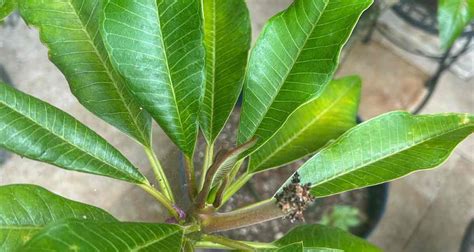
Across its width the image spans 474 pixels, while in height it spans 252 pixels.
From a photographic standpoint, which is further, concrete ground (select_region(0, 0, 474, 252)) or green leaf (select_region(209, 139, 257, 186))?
concrete ground (select_region(0, 0, 474, 252))

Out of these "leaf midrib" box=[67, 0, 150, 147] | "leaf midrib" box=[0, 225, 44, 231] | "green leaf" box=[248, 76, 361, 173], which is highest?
"leaf midrib" box=[67, 0, 150, 147]

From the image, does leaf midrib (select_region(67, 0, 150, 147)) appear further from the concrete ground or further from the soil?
the concrete ground

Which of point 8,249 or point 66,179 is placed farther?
point 66,179

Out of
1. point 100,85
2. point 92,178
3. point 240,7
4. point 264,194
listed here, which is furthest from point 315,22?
point 264,194

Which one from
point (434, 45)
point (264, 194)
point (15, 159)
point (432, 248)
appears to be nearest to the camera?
point (15, 159)

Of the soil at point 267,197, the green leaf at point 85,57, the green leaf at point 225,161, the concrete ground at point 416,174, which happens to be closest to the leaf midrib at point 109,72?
the green leaf at point 85,57

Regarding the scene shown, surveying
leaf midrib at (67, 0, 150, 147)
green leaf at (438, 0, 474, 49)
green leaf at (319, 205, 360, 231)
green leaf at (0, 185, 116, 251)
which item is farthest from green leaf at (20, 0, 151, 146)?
green leaf at (319, 205, 360, 231)

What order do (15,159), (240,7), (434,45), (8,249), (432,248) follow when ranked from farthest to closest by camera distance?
(434,45) < (432,248) < (15,159) < (240,7) < (8,249)

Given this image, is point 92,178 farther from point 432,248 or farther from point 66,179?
point 432,248
